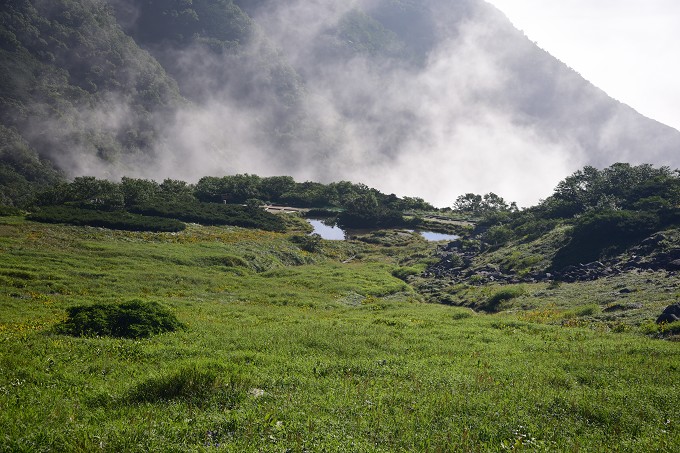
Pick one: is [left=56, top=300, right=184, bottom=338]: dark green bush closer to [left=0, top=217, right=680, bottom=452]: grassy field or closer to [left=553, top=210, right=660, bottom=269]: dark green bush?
[left=0, top=217, right=680, bottom=452]: grassy field

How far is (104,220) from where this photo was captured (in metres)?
65.5

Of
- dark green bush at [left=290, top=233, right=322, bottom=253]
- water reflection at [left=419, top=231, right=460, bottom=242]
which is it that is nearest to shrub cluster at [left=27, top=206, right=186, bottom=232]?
dark green bush at [left=290, top=233, right=322, bottom=253]

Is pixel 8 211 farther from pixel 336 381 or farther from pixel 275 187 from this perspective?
pixel 275 187

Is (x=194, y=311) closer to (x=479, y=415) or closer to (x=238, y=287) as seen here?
(x=238, y=287)

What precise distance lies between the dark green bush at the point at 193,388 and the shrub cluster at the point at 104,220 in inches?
2415

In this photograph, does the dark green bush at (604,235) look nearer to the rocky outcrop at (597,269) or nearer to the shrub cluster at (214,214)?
the rocky outcrop at (597,269)

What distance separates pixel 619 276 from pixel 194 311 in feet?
129

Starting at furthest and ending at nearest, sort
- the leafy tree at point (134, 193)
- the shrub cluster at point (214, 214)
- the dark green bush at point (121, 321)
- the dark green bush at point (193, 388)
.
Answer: the leafy tree at point (134, 193)
the shrub cluster at point (214, 214)
the dark green bush at point (121, 321)
the dark green bush at point (193, 388)

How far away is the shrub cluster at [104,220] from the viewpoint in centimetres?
6190

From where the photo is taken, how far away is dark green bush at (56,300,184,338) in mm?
18031

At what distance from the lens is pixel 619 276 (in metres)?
41.8

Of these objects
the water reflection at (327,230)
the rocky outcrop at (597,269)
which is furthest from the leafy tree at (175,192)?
the rocky outcrop at (597,269)

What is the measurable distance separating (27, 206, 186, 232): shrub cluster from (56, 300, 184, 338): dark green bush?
167 feet

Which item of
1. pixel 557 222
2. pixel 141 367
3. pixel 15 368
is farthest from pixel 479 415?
pixel 557 222
